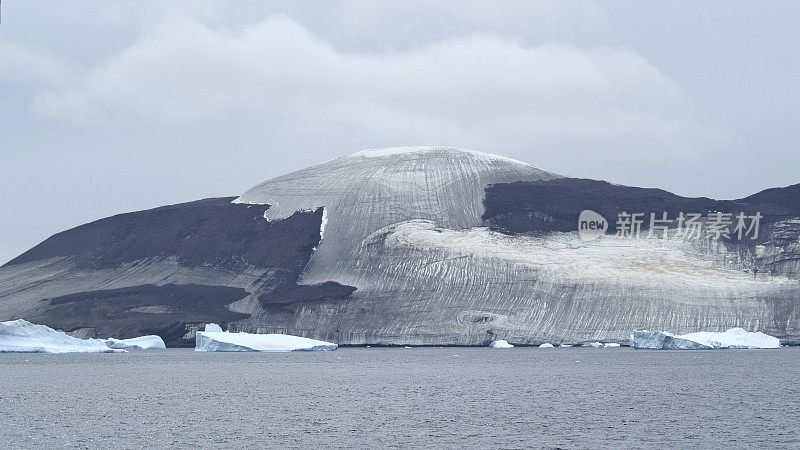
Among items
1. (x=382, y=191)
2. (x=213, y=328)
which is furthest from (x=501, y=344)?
(x=382, y=191)

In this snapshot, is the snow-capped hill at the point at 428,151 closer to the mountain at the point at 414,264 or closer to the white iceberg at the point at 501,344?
the mountain at the point at 414,264

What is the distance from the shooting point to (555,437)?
159 ft

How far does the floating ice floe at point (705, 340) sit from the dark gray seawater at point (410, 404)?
14.9 metres

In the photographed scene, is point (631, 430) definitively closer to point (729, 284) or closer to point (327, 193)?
point (729, 284)

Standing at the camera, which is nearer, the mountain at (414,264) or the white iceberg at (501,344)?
the white iceberg at (501,344)

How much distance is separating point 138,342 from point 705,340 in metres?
57.0

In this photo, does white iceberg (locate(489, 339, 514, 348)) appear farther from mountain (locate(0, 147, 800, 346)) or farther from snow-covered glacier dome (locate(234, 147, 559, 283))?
snow-covered glacier dome (locate(234, 147, 559, 283))

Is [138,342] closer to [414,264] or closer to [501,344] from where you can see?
[414,264]

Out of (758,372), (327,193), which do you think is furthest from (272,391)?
(327,193)

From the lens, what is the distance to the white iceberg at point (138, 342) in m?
127

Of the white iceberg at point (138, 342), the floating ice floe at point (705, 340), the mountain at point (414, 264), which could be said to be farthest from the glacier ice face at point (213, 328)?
the floating ice floe at point (705, 340)

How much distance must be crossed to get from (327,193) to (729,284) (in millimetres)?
57955

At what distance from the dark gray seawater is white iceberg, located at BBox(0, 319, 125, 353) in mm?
10547

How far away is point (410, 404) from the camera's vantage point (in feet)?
204
